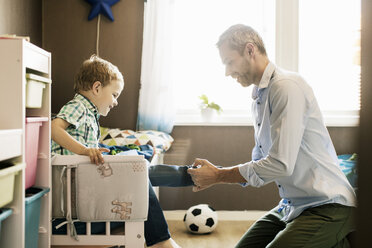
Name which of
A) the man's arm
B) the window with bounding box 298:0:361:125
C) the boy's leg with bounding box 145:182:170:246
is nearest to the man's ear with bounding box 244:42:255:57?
the man's arm

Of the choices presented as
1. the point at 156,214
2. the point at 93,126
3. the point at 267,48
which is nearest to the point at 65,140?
the point at 93,126

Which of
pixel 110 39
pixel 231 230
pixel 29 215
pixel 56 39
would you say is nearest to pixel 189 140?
pixel 231 230

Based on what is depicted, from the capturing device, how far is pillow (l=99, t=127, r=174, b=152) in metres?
2.83

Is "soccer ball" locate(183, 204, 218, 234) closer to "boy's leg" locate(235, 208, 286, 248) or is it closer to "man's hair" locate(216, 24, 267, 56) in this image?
"boy's leg" locate(235, 208, 286, 248)

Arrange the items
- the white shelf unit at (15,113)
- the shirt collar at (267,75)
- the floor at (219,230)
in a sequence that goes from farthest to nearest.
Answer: the floor at (219,230), the shirt collar at (267,75), the white shelf unit at (15,113)

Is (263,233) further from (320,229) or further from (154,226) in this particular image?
(154,226)

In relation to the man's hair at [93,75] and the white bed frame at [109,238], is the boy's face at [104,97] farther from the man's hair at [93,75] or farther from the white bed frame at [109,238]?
the white bed frame at [109,238]

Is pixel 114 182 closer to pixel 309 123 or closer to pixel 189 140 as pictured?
pixel 309 123

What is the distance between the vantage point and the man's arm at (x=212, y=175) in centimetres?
168

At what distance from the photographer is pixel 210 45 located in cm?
331

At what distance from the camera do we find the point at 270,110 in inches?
63.2

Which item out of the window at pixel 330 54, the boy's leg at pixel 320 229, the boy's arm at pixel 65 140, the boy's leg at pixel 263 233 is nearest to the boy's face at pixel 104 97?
the boy's arm at pixel 65 140

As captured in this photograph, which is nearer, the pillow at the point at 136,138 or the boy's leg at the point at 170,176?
the boy's leg at the point at 170,176

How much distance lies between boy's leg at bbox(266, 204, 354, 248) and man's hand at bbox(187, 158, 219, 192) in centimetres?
38
